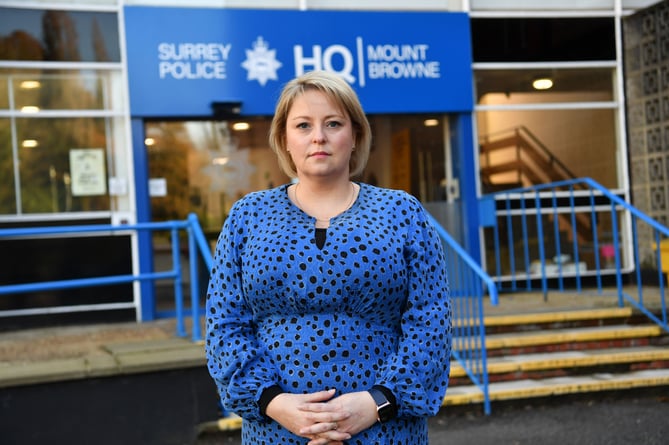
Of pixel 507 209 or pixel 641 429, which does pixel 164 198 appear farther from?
pixel 641 429

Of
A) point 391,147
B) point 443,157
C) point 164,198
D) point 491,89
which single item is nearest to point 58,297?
point 164,198

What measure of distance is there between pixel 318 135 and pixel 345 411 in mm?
723

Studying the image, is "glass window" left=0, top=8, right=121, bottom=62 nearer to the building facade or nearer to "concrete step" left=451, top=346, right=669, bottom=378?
the building facade

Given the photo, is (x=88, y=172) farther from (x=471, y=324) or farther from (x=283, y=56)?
(x=471, y=324)

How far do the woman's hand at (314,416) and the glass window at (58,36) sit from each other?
6.20 m

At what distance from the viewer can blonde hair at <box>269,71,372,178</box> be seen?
2078 millimetres

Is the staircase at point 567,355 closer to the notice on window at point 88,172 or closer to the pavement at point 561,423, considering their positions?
the pavement at point 561,423

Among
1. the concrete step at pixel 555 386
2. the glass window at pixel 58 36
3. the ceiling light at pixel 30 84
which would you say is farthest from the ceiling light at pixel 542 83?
the ceiling light at pixel 30 84

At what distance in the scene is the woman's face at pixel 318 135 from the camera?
6.77ft

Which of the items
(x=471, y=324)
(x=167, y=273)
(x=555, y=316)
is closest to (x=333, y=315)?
(x=167, y=273)

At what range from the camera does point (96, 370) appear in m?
4.51

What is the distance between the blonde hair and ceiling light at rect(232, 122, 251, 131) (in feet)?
18.9

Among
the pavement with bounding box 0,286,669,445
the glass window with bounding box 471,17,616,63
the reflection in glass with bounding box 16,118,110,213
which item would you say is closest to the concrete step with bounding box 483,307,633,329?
the pavement with bounding box 0,286,669,445

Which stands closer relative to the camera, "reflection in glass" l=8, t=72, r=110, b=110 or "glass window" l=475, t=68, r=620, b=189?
"reflection in glass" l=8, t=72, r=110, b=110
